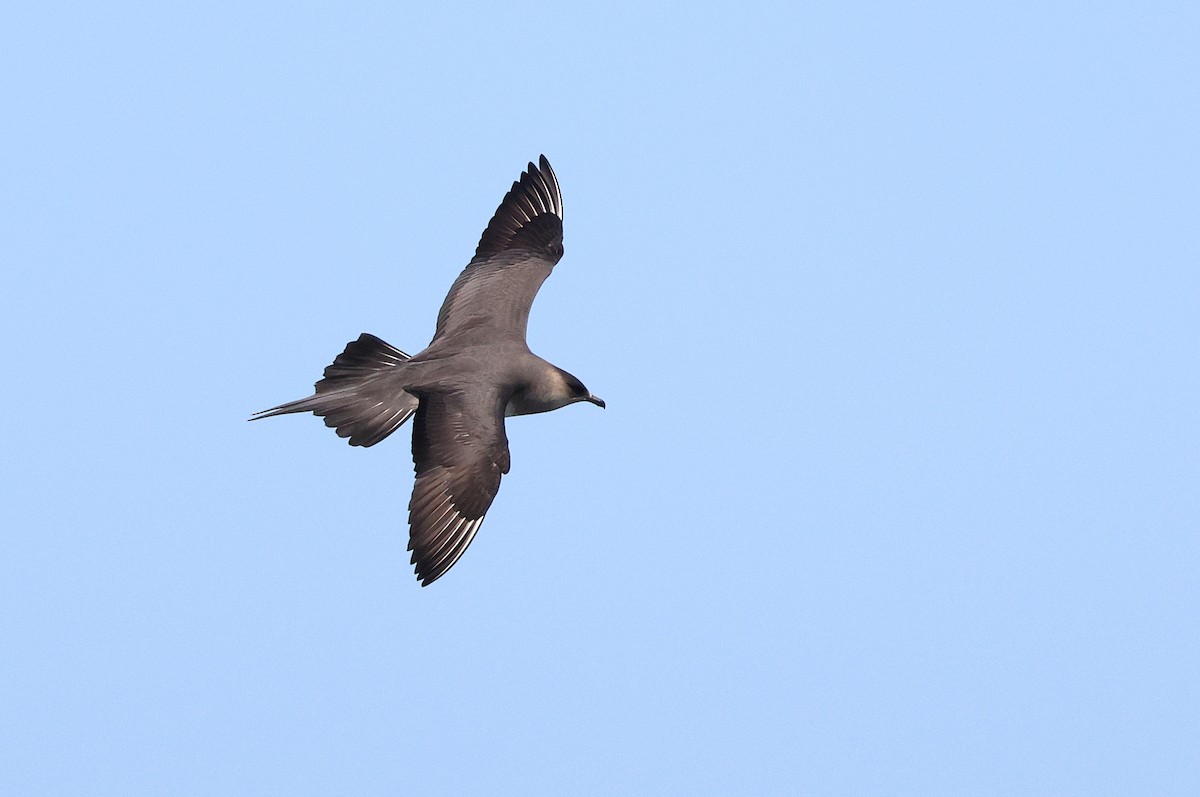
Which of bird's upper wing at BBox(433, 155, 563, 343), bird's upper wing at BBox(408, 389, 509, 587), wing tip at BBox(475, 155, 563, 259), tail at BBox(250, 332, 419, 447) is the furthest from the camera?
wing tip at BBox(475, 155, 563, 259)

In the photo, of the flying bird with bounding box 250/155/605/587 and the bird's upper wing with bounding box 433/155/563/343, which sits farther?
the bird's upper wing with bounding box 433/155/563/343

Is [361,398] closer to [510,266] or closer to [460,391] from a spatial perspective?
[460,391]

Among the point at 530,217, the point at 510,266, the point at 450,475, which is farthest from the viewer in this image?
the point at 530,217

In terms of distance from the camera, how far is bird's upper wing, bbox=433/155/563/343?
11602mm

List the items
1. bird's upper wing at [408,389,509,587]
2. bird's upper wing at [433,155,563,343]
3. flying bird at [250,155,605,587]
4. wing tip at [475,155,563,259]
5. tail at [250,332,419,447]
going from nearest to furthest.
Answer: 1. bird's upper wing at [408,389,509,587]
2. flying bird at [250,155,605,587]
3. tail at [250,332,419,447]
4. bird's upper wing at [433,155,563,343]
5. wing tip at [475,155,563,259]

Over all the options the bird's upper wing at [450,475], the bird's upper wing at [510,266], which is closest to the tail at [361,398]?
the bird's upper wing at [450,475]

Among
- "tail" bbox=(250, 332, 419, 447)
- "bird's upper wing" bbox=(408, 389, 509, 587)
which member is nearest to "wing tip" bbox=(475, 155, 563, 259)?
"tail" bbox=(250, 332, 419, 447)

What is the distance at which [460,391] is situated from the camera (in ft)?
34.2

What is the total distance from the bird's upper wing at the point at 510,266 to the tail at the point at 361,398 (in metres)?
0.78

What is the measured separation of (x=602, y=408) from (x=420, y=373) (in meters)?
1.64

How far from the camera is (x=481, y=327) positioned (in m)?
11.5

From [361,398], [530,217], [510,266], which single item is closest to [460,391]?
[361,398]

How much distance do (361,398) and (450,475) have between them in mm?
943

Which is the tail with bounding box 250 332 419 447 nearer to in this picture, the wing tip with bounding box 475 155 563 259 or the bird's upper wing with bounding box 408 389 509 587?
the bird's upper wing with bounding box 408 389 509 587
